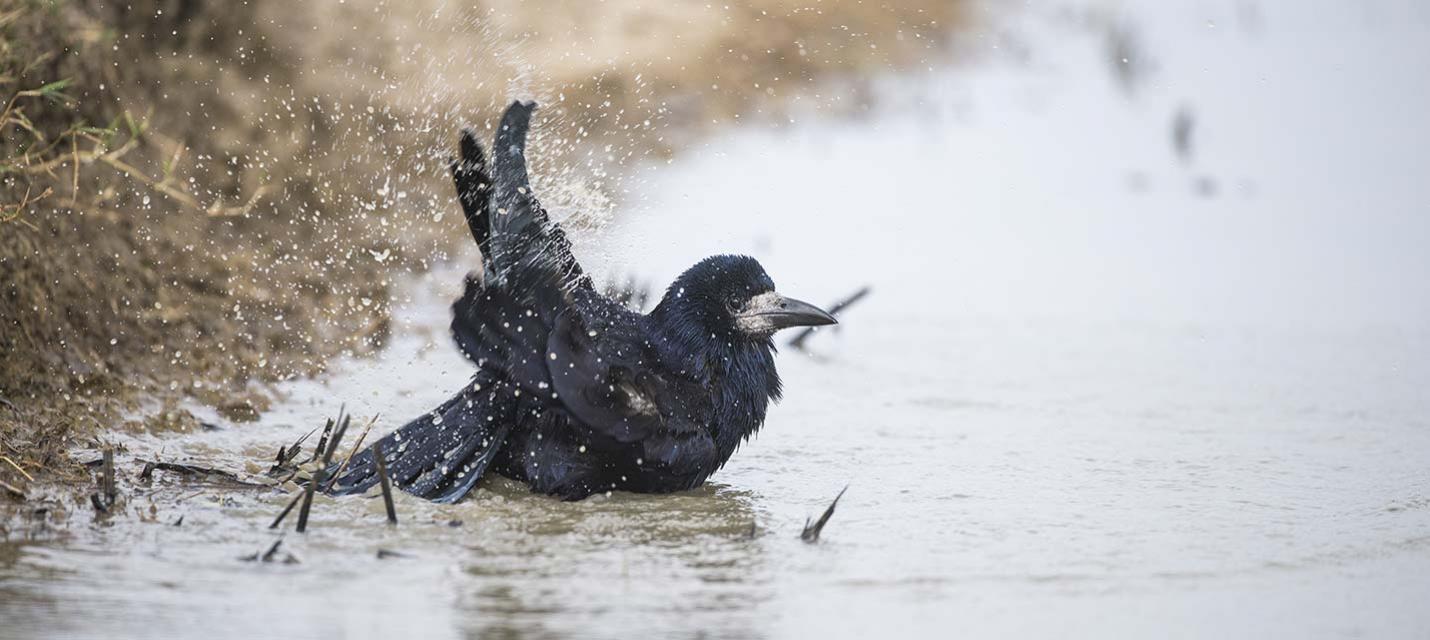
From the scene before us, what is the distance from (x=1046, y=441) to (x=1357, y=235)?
15.0 feet

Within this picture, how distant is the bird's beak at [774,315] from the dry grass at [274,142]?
1.12 meters

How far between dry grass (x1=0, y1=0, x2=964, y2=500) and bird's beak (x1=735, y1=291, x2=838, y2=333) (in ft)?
3.66

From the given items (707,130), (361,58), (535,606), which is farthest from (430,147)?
(535,606)

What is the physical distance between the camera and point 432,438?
5.08m

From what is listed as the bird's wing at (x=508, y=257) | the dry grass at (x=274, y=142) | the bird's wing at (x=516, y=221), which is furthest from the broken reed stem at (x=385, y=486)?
the dry grass at (x=274, y=142)

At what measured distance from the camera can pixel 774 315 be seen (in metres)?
5.41

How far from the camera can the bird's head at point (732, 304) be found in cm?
538

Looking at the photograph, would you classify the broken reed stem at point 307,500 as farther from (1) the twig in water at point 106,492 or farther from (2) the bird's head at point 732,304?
(2) the bird's head at point 732,304

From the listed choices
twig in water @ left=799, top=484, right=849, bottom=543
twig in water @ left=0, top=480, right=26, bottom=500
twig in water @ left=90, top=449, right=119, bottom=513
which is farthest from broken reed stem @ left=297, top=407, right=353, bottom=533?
twig in water @ left=799, top=484, right=849, bottom=543

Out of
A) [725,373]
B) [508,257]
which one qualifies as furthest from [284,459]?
[725,373]

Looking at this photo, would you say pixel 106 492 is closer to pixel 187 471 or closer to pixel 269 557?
pixel 187 471

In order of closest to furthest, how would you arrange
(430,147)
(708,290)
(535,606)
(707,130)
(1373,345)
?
(535,606), (708,290), (1373,345), (430,147), (707,130)

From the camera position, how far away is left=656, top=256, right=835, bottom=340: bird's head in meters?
5.38

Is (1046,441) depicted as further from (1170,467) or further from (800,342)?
(800,342)
